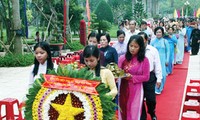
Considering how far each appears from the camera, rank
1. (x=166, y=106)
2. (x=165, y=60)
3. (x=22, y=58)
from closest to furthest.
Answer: (x=166, y=106) → (x=165, y=60) → (x=22, y=58)

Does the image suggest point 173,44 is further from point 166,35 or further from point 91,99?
point 91,99

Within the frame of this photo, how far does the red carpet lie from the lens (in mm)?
5769

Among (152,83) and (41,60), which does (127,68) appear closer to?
(152,83)

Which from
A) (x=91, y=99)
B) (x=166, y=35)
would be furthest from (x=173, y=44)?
(x=91, y=99)

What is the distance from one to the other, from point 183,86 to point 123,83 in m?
4.12

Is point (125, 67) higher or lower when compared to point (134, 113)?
higher

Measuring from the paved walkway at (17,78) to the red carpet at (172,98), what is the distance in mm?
385

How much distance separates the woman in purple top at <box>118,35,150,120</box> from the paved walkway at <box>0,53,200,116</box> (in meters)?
3.33

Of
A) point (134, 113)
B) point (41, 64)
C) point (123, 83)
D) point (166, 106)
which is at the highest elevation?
point (41, 64)

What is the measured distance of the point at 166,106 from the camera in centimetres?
627

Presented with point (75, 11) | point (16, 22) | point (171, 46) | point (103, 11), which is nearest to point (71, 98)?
point (171, 46)

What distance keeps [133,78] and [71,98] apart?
1.55 m

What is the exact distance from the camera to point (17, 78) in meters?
9.66

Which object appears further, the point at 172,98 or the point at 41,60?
the point at 172,98
